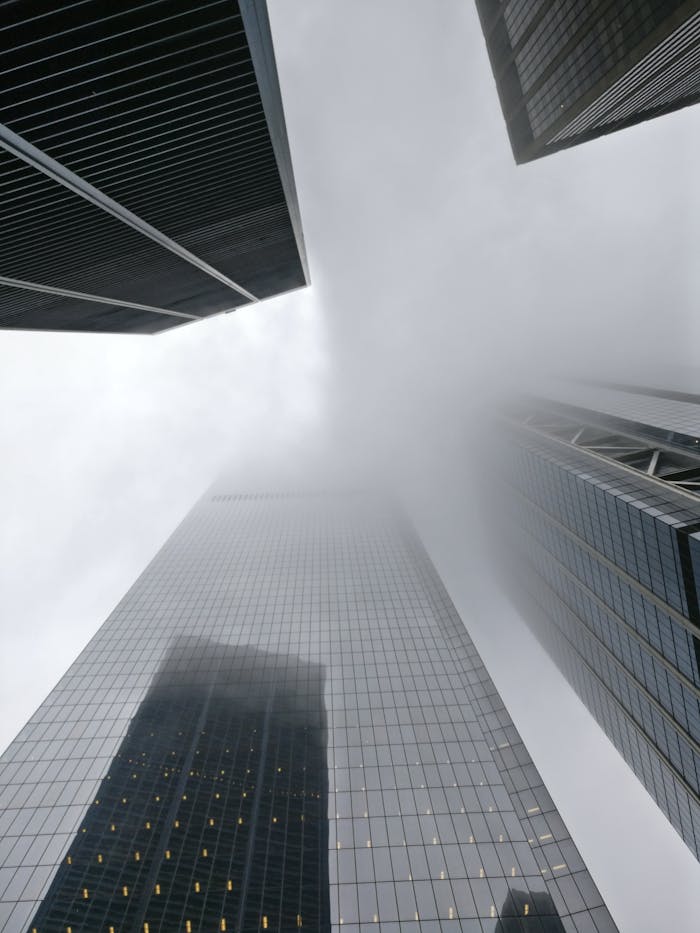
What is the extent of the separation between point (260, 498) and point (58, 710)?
316 ft

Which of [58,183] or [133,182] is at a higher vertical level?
[133,182]

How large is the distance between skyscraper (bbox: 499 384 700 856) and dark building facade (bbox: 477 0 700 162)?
42.6 metres

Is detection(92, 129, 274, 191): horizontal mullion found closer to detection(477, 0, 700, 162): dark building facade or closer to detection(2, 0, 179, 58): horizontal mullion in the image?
detection(2, 0, 179, 58): horizontal mullion

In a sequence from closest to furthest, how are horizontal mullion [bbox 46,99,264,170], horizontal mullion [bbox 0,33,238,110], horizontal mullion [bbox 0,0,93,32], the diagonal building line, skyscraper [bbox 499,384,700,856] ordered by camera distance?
horizontal mullion [bbox 0,0,93,32] → horizontal mullion [bbox 0,33,238,110] → the diagonal building line → horizontal mullion [bbox 46,99,264,170] → skyscraper [bbox 499,384,700,856]

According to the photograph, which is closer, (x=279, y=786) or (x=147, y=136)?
(x=147, y=136)

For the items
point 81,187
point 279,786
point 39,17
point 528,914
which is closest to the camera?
point 39,17

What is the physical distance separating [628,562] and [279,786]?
172ft

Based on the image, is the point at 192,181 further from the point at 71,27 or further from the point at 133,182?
the point at 71,27

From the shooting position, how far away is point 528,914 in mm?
39469

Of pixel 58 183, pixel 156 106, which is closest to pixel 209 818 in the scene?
pixel 58 183

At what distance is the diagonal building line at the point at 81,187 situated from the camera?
14984 mm

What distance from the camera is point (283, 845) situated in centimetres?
4794

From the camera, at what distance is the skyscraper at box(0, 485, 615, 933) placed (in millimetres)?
41781

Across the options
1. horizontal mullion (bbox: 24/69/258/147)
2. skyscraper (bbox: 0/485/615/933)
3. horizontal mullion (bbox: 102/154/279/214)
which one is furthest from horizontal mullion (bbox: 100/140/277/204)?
skyscraper (bbox: 0/485/615/933)
